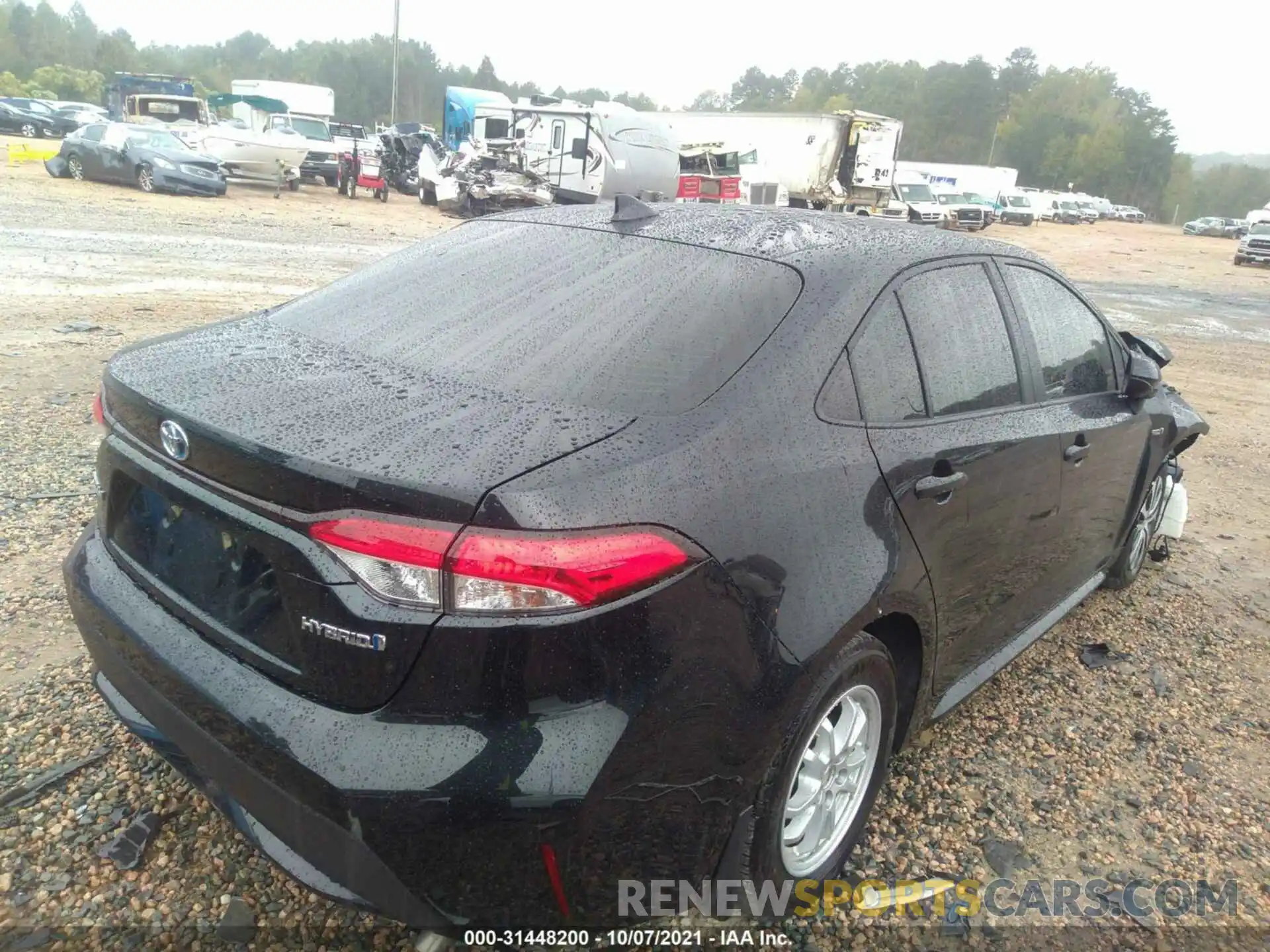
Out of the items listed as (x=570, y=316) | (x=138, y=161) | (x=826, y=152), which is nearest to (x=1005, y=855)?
A: (x=570, y=316)

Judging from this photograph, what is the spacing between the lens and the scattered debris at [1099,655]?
377cm

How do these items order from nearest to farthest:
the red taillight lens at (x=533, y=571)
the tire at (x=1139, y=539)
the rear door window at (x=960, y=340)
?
the red taillight lens at (x=533, y=571) < the rear door window at (x=960, y=340) < the tire at (x=1139, y=539)

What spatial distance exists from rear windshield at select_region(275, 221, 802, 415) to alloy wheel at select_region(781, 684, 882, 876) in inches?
35.9

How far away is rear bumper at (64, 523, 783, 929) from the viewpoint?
5.24ft

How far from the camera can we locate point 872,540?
83.2 inches

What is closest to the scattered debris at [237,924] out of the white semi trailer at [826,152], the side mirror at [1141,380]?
the side mirror at [1141,380]

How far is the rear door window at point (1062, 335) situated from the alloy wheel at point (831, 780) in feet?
4.50

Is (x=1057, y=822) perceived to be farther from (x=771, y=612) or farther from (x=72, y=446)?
(x=72, y=446)

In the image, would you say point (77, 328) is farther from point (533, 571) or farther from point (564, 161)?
point (564, 161)

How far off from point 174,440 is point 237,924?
3.88 ft

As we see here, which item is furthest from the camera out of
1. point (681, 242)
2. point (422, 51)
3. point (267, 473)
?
point (422, 51)

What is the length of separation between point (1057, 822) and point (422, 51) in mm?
135727

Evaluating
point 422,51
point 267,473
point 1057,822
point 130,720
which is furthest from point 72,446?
point 422,51

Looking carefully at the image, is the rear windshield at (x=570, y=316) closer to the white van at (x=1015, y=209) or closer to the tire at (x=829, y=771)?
the tire at (x=829, y=771)
